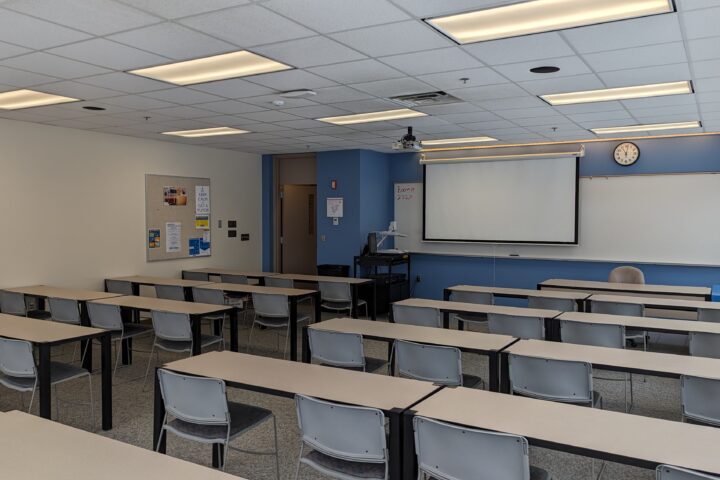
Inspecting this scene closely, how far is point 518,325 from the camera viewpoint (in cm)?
485

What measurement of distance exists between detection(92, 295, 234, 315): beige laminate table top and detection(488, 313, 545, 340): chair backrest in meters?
2.46

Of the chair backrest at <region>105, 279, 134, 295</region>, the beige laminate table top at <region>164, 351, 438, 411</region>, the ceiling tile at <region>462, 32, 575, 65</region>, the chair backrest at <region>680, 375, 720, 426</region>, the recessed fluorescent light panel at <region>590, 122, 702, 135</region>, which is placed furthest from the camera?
the chair backrest at <region>105, 279, 134, 295</region>

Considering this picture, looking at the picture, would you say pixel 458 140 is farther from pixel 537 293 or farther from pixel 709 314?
pixel 709 314

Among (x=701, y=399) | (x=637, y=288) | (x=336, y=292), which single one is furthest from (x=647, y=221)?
(x=701, y=399)

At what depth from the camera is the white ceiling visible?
3328 mm

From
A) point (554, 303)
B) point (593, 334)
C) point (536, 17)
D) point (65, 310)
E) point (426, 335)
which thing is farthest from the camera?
point (554, 303)

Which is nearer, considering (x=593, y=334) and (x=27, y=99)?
(x=593, y=334)

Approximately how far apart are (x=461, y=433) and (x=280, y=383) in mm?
1085

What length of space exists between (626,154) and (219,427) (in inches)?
292

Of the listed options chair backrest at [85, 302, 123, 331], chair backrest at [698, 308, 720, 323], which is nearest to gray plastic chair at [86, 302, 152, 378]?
chair backrest at [85, 302, 123, 331]

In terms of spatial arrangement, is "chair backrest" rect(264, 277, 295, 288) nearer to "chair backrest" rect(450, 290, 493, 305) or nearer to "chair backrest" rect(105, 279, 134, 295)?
"chair backrest" rect(105, 279, 134, 295)

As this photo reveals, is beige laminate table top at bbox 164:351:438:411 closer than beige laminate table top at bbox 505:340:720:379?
Yes

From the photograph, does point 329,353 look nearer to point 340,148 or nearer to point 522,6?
point 522,6

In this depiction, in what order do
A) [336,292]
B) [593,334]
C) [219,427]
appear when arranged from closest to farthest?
[219,427]
[593,334]
[336,292]
